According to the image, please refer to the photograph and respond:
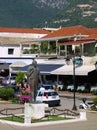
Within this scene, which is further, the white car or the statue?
the white car

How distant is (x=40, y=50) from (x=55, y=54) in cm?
345

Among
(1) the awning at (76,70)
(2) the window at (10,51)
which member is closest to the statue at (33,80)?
(1) the awning at (76,70)

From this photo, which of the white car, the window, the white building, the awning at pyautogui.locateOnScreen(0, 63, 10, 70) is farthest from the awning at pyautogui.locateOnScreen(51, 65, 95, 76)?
the window

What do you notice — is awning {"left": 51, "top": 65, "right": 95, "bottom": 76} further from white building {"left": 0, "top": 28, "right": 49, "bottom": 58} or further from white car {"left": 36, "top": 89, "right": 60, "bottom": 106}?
white building {"left": 0, "top": 28, "right": 49, "bottom": 58}

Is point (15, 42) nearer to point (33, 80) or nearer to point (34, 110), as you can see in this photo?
point (33, 80)

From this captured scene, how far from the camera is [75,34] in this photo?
192 ft

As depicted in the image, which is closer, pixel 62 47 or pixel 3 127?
pixel 3 127

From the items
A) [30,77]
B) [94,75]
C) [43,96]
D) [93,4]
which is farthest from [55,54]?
[93,4]

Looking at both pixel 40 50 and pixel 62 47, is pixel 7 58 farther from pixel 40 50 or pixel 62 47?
pixel 62 47

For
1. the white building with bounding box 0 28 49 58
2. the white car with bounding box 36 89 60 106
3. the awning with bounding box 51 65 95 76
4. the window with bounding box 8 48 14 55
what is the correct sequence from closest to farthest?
the white car with bounding box 36 89 60 106 < the awning with bounding box 51 65 95 76 < the white building with bounding box 0 28 49 58 < the window with bounding box 8 48 14 55

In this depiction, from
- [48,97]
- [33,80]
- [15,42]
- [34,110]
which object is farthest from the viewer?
[15,42]

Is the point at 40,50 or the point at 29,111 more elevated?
the point at 40,50

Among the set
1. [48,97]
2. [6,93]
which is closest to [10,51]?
[6,93]

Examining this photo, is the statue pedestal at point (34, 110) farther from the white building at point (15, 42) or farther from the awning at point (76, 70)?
the white building at point (15, 42)
